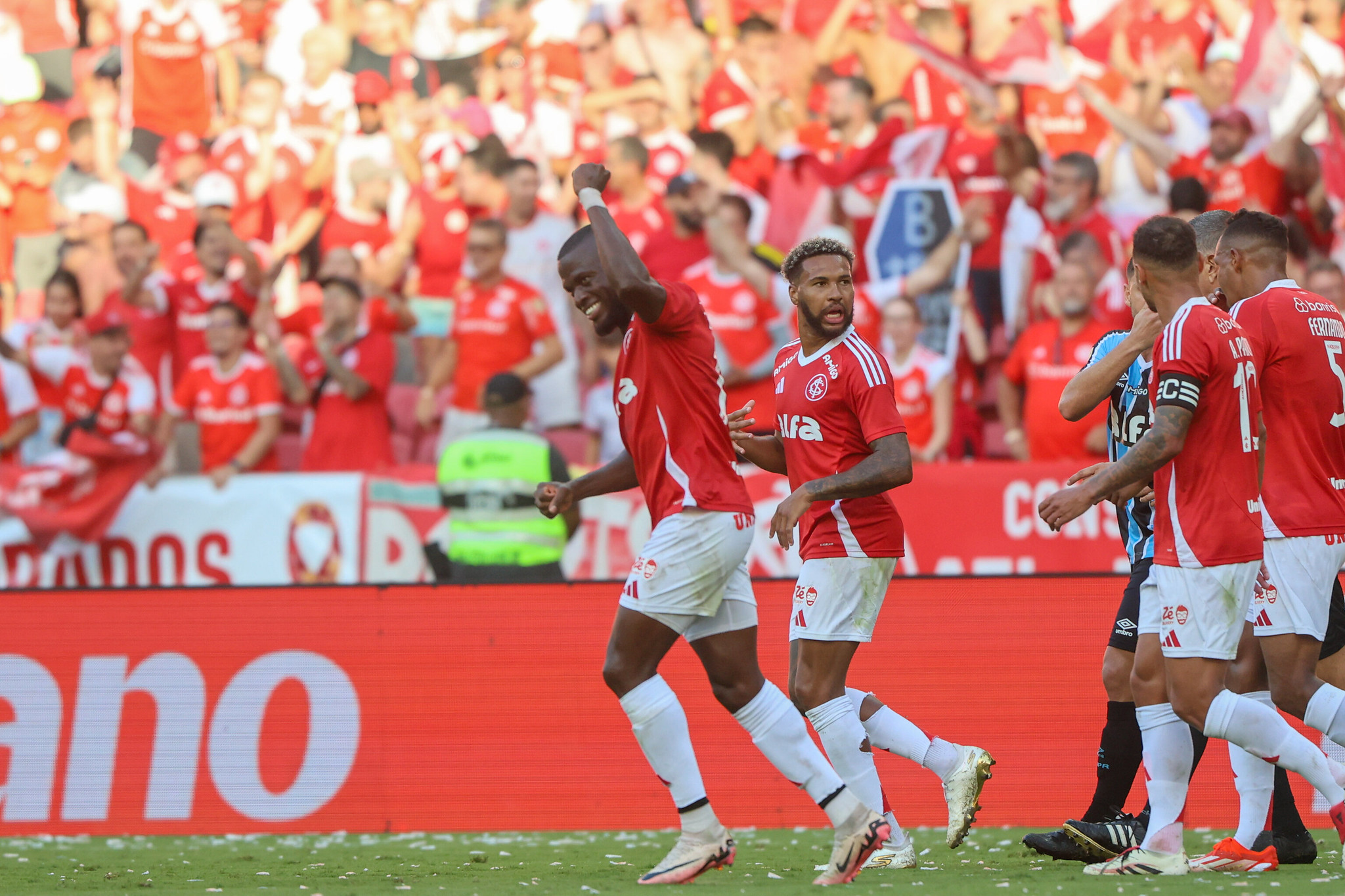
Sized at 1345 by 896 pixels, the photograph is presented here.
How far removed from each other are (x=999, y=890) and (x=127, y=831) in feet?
15.8

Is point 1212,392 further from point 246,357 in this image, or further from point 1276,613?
point 246,357

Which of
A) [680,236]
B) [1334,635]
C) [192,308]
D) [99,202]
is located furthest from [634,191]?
[1334,635]

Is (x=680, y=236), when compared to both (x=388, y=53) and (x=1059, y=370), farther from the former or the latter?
(x=388, y=53)

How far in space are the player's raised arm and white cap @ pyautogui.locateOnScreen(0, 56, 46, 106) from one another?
10184mm

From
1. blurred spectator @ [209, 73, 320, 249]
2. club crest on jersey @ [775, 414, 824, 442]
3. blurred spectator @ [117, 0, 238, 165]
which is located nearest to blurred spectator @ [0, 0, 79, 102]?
blurred spectator @ [117, 0, 238, 165]

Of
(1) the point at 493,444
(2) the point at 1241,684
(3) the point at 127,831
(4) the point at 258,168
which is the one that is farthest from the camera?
(4) the point at 258,168

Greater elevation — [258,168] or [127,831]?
[258,168]

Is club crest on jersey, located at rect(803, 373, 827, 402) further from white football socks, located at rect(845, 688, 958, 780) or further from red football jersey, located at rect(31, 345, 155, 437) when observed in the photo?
red football jersey, located at rect(31, 345, 155, 437)

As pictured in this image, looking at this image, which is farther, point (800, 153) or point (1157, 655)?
point (800, 153)

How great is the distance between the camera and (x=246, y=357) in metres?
12.1

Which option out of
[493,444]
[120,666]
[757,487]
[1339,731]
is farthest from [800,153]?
[1339,731]

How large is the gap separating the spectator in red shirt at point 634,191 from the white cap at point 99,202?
172 inches

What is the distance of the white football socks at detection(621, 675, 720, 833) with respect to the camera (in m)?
5.99

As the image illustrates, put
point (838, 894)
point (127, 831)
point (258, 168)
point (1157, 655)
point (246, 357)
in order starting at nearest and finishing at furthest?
1. point (838, 894)
2. point (1157, 655)
3. point (127, 831)
4. point (246, 357)
5. point (258, 168)
